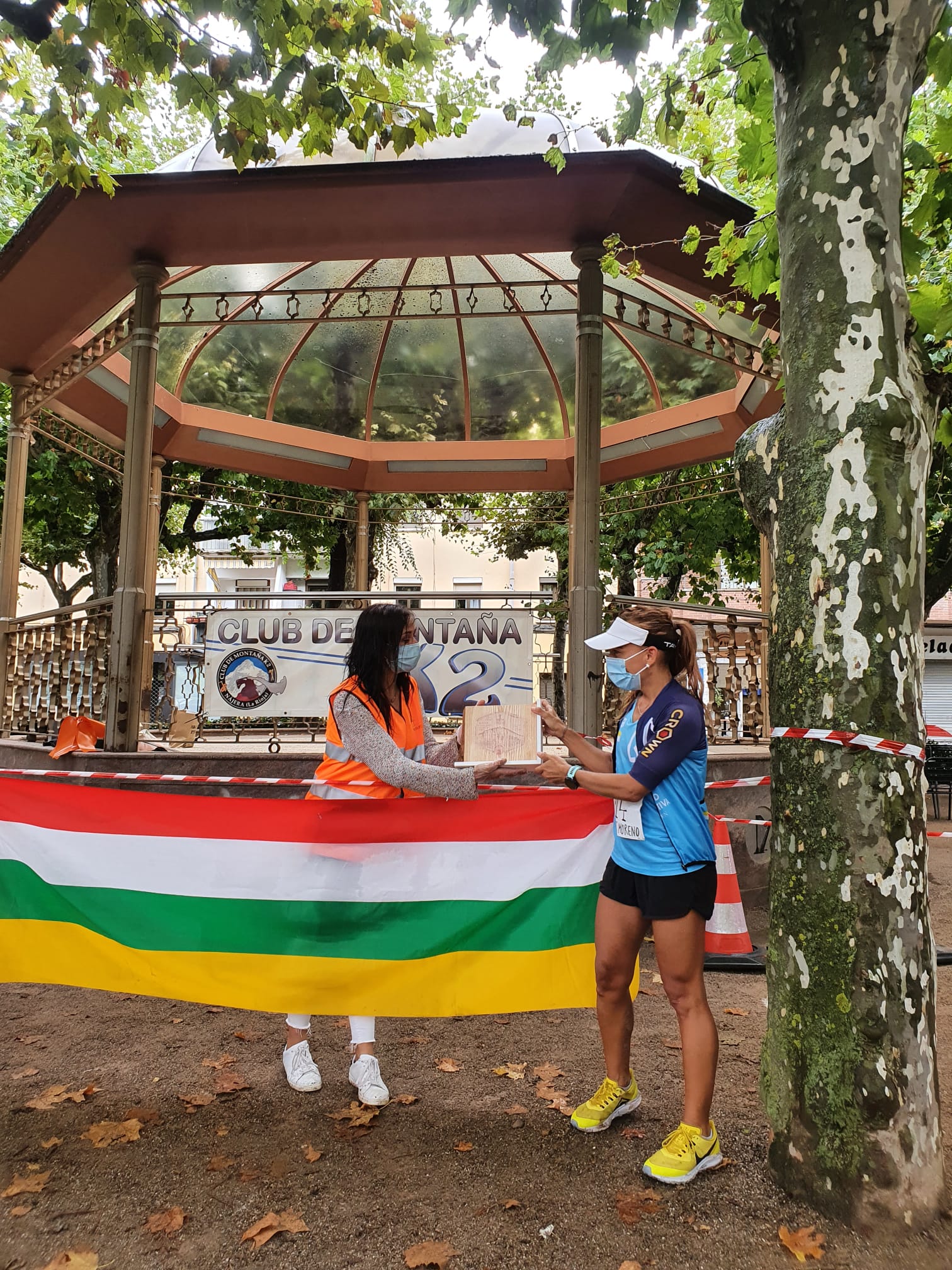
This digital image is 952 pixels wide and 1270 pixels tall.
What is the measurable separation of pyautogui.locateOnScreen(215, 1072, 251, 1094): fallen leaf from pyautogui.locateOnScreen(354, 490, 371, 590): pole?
28.7 ft

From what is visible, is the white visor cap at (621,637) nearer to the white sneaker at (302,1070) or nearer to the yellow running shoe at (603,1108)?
the yellow running shoe at (603,1108)

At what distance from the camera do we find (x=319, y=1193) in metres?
2.91

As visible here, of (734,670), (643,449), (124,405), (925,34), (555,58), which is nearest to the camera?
(925,34)

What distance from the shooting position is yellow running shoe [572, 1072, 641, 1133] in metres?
3.32

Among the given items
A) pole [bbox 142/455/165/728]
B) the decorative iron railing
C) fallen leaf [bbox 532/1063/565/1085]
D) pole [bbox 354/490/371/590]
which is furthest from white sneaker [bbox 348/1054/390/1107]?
pole [bbox 354/490/371/590]

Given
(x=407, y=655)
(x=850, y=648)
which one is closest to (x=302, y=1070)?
(x=407, y=655)

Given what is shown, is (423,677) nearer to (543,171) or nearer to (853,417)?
(543,171)

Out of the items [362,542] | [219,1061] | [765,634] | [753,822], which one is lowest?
[219,1061]

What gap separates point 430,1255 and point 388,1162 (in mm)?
567

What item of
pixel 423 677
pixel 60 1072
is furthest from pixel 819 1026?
pixel 423 677

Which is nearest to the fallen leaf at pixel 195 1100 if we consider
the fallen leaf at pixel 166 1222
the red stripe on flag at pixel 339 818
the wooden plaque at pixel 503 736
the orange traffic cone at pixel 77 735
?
the fallen leaf at pixel 166 1222

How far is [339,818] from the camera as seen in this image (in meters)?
3.62

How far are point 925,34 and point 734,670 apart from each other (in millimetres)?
5655

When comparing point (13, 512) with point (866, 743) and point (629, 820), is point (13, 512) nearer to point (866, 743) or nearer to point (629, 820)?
point (629, 820)
